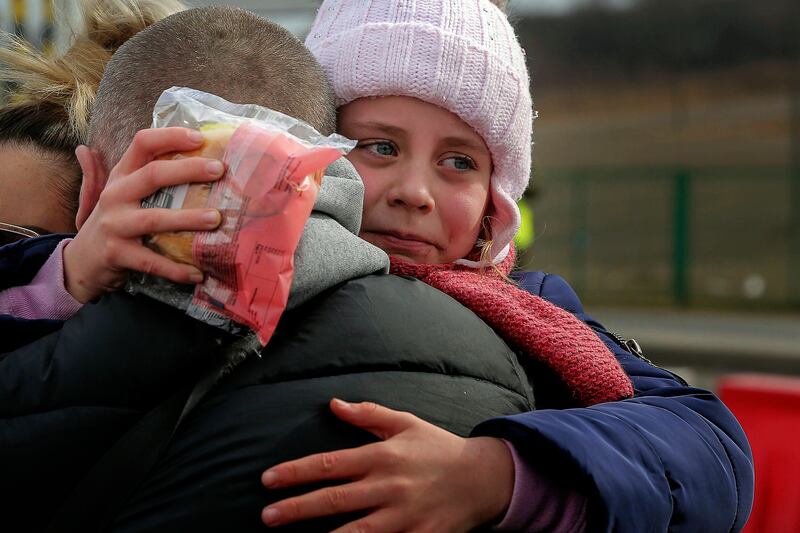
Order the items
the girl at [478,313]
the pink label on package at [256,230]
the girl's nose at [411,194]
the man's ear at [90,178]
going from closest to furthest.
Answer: the pink label on package at [256,230]
the girl at [478,313]
the man's ear at [90,178]
the girl's nose at [411,194]

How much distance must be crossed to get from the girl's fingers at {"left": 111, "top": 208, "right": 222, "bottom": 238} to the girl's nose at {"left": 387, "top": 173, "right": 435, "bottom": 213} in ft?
2.42

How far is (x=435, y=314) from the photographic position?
1500 mm

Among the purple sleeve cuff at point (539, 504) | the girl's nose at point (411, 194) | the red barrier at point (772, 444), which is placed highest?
the girl's nose at point (411, 194)

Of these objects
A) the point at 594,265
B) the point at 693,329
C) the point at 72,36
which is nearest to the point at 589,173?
the point at 594,265

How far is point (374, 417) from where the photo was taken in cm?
137

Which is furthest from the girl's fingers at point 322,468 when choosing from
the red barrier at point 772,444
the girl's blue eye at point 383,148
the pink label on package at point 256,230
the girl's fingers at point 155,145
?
the red barrier at point 772,444

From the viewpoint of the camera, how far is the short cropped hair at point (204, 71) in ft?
5.06

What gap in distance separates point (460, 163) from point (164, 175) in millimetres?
951

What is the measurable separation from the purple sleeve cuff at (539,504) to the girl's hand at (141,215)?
→ 54 cm

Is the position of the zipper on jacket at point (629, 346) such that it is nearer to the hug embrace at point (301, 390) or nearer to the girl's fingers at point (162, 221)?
the hug embrace at point (301, 390)

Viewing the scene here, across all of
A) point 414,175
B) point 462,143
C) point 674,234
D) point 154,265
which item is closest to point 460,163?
point 462,143

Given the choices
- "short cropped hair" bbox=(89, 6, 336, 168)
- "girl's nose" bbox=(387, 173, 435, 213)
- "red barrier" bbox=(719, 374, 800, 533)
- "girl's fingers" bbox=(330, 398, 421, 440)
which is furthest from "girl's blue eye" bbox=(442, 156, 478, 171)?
"red barrier" bbox=(719, 374, 800, 533)

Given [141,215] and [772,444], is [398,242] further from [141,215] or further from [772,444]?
[772,444]

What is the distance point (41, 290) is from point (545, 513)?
0.82 metres
